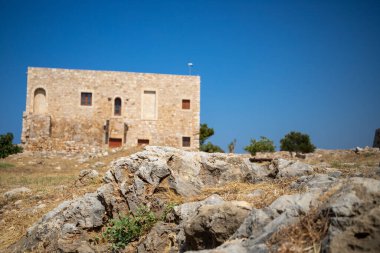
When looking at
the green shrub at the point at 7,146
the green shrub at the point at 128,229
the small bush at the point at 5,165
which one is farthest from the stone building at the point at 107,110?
the green shrub at the point at 128,229

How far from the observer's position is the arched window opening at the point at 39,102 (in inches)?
1046

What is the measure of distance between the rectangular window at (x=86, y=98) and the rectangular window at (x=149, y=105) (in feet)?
14.3

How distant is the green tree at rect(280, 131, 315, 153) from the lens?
37812 millimetres

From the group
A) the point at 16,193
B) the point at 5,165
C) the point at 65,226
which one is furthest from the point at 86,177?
the point at 5,165

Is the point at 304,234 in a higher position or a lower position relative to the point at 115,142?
lower

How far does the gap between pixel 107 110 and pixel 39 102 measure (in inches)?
209

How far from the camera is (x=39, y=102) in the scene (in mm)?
26672

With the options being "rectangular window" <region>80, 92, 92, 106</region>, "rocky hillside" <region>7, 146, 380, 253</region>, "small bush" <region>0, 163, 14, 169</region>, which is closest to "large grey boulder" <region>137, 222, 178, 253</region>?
"rocky hillside" <region>7, 146, 380, 253</region>

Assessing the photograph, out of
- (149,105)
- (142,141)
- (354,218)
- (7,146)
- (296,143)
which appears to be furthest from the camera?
(296,143)

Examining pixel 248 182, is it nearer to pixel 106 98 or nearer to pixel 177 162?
pixel 177 162

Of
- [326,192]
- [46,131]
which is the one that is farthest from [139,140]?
[326,192]

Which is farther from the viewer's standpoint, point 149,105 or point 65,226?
point 149,105

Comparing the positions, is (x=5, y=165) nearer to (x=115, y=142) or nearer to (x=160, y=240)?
(x=115, y=142)

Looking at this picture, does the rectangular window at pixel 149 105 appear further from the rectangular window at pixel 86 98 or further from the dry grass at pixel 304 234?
the dry grass at pixel 304 234
